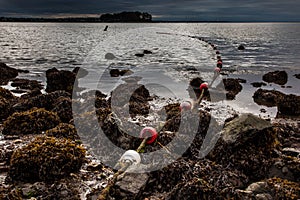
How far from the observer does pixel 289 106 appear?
36.6 ft

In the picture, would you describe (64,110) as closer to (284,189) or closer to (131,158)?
(131,158)

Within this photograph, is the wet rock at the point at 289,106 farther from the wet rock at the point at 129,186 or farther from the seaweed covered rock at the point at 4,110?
the seaweed covered rock at the point at 4,110

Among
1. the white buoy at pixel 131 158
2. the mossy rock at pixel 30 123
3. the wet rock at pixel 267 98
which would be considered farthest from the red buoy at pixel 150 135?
the wet rock at pixel 267 98

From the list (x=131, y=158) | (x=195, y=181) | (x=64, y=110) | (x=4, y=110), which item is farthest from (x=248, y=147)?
(x=4, y=110)

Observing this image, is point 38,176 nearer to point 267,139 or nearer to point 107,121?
point 107,121

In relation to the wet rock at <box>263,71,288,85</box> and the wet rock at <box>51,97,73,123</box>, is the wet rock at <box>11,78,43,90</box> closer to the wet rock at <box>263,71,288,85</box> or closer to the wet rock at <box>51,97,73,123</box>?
the wet rock at <box>51,97,73,123</box>

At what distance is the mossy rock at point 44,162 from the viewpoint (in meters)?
5.27

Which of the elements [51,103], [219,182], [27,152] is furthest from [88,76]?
[219,182]

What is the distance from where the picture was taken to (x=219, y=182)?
4918 millimetres

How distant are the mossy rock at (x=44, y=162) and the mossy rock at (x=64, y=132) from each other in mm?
1373

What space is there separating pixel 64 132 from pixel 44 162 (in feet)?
6.65

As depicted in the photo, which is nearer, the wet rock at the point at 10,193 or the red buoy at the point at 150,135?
the wet rock at the point at 10,193

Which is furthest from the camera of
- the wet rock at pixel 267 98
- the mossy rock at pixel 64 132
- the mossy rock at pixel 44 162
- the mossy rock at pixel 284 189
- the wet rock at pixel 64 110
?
the wet rock at pixel 267 98

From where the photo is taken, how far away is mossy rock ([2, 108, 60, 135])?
7.80 meters
